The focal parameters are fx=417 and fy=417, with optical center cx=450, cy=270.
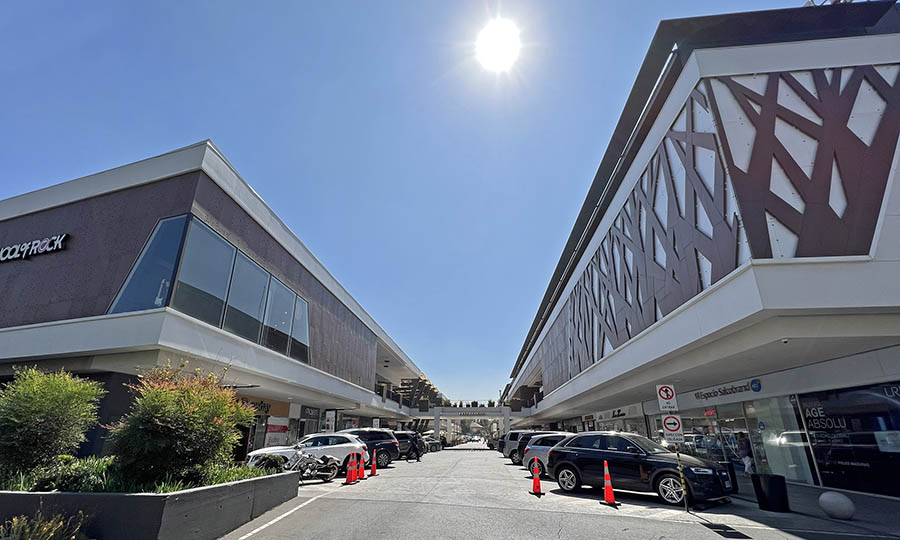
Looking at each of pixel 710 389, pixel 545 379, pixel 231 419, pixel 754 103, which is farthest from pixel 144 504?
pixel 545 379

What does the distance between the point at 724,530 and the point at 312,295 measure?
21751 mm

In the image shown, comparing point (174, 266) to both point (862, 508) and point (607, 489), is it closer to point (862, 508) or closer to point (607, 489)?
point (607, 489)

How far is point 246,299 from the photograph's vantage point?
672 inches

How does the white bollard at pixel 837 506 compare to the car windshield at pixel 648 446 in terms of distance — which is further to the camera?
the car windshield at pixel 648 446

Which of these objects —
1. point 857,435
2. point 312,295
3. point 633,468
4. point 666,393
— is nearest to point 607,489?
point 633,468

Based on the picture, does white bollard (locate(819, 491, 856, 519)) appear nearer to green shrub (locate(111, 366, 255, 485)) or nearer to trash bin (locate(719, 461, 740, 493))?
trash bin (locate(719, 461, 740, 493))

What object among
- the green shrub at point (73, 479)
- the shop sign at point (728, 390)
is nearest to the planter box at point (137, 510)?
the green shrub at point (73, 479)

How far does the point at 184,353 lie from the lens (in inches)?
508

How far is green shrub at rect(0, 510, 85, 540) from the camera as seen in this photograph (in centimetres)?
520

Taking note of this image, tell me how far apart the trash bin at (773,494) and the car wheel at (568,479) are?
14.3 ft

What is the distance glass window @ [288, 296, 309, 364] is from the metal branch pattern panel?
55.8 ft

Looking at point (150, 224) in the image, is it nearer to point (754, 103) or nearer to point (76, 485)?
point (76, 485)

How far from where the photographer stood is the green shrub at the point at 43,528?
5.20 m

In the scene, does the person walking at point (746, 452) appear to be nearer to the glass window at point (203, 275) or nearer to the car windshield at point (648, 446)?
the car windshield at point (648, 446)
